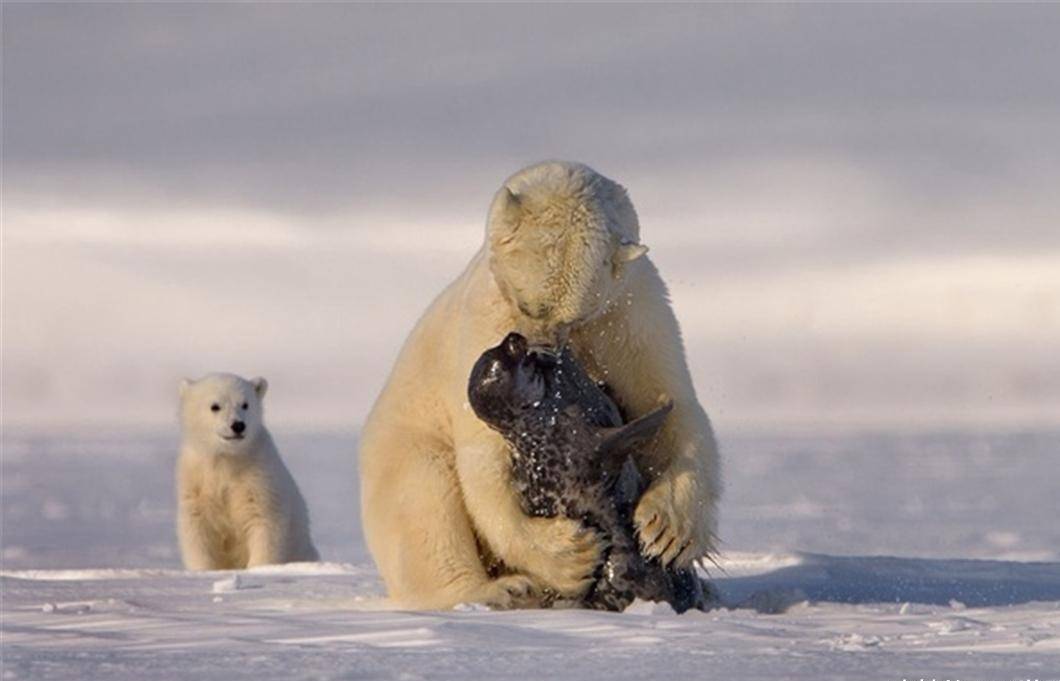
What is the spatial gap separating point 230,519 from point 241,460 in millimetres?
365

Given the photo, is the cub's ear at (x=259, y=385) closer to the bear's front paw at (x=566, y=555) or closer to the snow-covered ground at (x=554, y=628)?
the snow-covered ground at (x=554, y=628)

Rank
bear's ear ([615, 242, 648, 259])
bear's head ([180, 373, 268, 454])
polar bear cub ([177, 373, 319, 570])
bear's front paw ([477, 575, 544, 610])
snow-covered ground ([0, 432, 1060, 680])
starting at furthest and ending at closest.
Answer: bear's head ([180, 373, 268, 454]), polar bear cub ([177, 373, 319, 570]), bear's front paw ([477, 575, 544, 610]), bear's ear ([615, 242, 648, 259]), snow-covered ground ([0, 432, 1060, 680])

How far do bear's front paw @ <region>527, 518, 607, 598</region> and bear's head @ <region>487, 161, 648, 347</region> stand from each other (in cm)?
56

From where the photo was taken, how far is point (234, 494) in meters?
10.3

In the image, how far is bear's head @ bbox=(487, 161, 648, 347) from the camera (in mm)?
5258

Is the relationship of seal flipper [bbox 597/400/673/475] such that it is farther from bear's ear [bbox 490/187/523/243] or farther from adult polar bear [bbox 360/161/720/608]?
bear's ear [bbox 490/187/523/243]

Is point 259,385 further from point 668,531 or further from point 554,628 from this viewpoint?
point 554,628

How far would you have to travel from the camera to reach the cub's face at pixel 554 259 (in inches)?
207

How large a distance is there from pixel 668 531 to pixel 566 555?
31 centimetres

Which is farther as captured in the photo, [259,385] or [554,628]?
[259,385]

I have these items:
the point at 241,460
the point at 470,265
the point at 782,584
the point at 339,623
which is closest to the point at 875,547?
the point at 241,460

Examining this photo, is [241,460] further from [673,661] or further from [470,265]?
[673,661]

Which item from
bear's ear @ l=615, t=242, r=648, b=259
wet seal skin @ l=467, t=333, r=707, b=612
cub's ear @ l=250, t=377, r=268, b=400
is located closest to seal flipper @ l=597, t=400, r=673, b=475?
wet seal skin @ l=467, t=333, r=707, b=612

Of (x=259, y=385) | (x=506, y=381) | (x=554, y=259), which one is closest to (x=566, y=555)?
(x=506, y=381)
